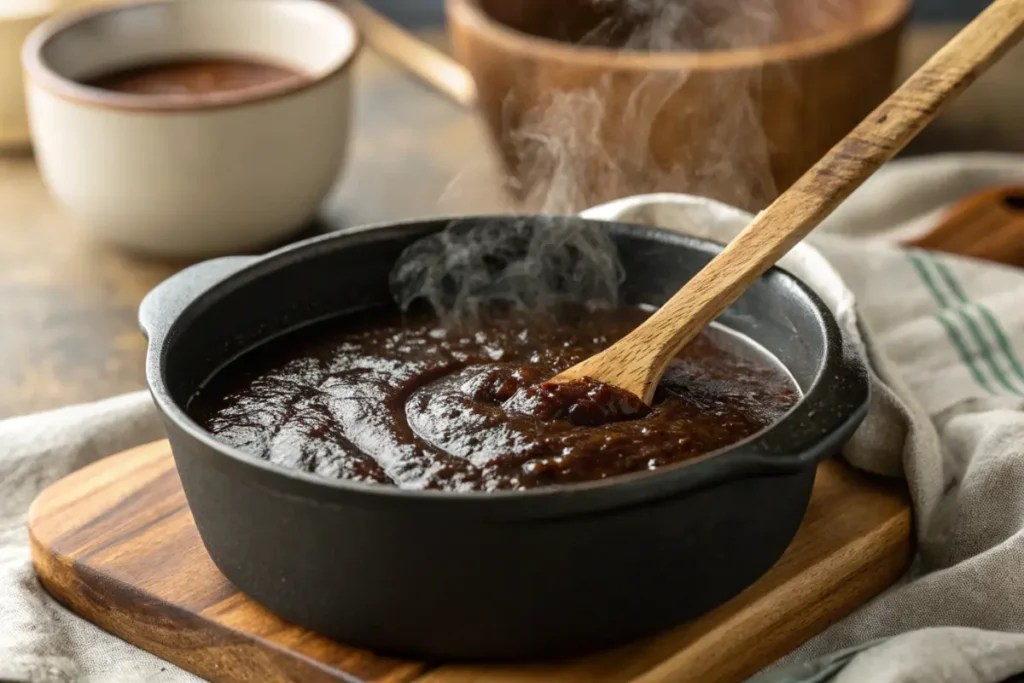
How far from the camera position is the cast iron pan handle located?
4.46ft

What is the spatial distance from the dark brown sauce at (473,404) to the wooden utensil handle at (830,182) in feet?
0.24

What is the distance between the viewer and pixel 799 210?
141cm

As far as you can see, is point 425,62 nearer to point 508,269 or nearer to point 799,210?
point 508,269

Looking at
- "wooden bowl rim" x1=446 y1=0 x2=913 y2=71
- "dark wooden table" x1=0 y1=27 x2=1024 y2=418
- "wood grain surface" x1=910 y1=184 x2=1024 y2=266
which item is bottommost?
"dark wooden table" x1=0 y1=27 x2=1024 y2=418

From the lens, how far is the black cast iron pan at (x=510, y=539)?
3.53 feet

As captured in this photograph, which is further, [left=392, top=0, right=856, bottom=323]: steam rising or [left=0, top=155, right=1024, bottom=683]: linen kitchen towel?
[left=392, top=0, right=856, bottom=323]: steam rising

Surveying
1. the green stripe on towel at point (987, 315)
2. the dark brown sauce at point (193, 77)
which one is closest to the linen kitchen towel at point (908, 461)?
the green stripe on towel at point (987, 315)

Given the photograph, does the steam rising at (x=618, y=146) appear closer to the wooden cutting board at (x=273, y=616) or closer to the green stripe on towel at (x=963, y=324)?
the green stripe on towel at (x=963, y=324)

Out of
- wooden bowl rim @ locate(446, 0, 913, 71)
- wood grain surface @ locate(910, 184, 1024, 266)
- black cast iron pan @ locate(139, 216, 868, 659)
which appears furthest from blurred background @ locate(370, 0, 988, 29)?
black cast iron pan @ locate(139, 216, 868, 659)

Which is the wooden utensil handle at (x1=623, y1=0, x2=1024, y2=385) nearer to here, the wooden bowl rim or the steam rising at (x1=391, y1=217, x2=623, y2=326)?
the steam rising at (x1=391, y1=217, x2=623, y2=326)

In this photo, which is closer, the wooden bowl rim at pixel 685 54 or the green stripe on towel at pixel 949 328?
the green stripe on towel at pixel 949 328

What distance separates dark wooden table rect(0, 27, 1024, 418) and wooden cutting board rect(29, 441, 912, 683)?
0.40 metres

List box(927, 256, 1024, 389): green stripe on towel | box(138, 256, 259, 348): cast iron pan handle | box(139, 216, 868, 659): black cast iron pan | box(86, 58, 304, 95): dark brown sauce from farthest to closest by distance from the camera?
box(86, 58, 304, 95): dark brown sauce
box(927, 256, 1024, 389): green stripe on towel
box(138, 256, 259, 348): cast iron pan handle
box(139, 216, 868, 659): black cast iron pan

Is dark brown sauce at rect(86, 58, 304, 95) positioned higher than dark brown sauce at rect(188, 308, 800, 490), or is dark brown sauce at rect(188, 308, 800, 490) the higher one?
dark brown sauce at rect(188, 308, 800, 490)
